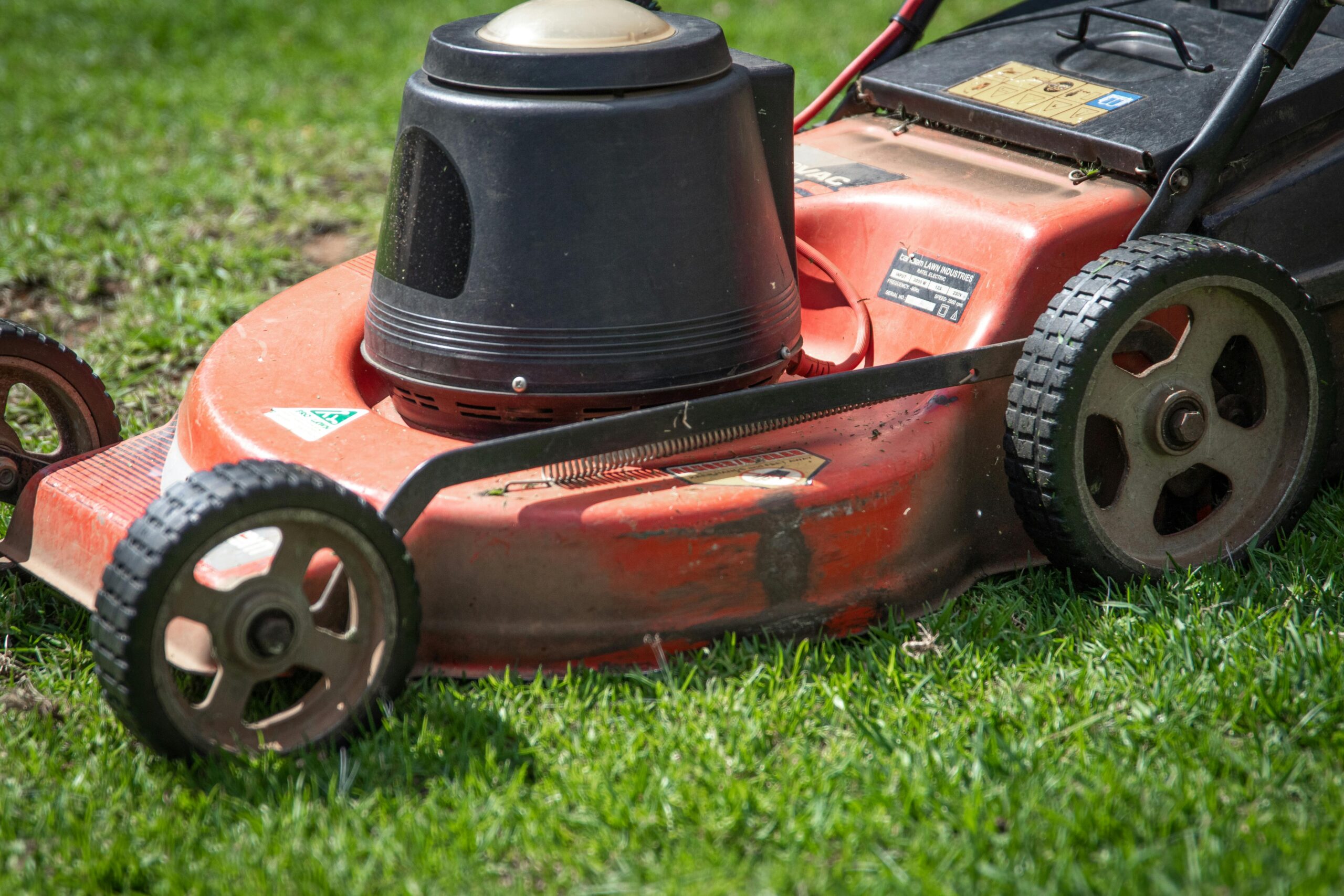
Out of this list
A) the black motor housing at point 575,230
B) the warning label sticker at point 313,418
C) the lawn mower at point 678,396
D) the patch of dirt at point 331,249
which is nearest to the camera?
the lawn mower at point 678,396

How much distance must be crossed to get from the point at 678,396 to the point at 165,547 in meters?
0.82

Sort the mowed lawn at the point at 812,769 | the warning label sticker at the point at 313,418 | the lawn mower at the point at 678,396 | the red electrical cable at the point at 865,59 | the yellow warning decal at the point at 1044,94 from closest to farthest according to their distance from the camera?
the mowed lawn at the point at 812,769, the lawn mower at the point at 678,396, the warning label sticker at the point at 313,418, the yellow warning decal at the point at 1044,94, the red electrical cable at the point at 865,59

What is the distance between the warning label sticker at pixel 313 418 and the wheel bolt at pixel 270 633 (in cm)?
45

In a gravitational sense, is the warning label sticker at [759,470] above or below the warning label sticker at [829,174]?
below

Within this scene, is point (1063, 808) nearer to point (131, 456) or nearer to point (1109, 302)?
point (1109, 302)

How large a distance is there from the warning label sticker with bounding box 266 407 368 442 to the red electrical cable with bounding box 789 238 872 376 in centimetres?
77

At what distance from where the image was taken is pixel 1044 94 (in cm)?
268

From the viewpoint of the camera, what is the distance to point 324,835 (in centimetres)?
180

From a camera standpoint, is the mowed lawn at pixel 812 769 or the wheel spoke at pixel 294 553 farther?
the wheel spoke at pixel 294 553

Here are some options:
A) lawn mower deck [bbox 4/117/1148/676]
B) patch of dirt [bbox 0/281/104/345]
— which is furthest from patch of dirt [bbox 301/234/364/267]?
lawn mower deck [bbox 4/117/1148/676]

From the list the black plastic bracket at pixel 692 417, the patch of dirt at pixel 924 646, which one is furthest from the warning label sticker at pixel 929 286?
the patch of dirt at pixel 924 646

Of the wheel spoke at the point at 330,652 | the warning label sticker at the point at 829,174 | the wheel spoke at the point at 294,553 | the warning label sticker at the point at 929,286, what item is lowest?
the wheel spoke at the point at 330,652

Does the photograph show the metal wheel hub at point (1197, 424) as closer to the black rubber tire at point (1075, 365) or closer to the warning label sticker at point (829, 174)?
the black rubber tire at point (1075, 365)

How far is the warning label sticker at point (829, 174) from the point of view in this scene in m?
2.68
